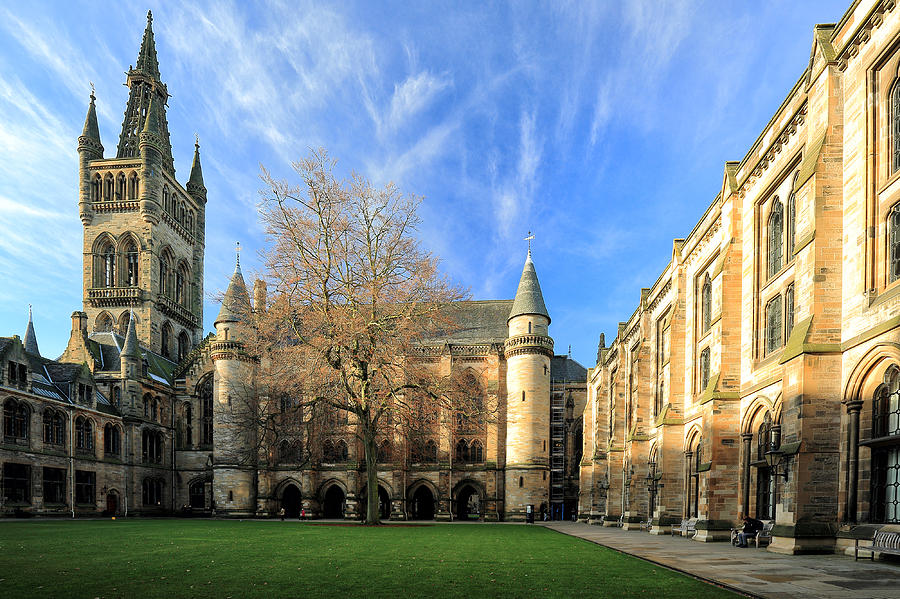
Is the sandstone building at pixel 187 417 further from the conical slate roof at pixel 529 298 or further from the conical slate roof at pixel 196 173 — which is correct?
the conical slate roof at pixel 196 173

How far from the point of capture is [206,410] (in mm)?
55062

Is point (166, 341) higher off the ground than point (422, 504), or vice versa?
point (166, 341)

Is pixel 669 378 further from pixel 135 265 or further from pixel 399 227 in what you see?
pixel 135 265

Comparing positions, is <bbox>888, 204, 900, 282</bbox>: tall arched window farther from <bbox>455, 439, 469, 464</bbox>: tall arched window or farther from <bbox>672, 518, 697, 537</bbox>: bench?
<bbox>455, 439, 469, 464</bbox>: tall arched window

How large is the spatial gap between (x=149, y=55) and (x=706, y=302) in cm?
6717

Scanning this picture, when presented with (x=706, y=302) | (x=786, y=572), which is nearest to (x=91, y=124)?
(x=706, y=302)

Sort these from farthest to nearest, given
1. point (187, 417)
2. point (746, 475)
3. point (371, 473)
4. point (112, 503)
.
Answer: point (187, 417) < point (112, 503) < point (371, 473) < point (746, 475)

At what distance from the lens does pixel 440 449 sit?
50531 mm

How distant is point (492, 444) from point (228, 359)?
21841mm

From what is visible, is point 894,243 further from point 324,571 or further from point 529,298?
point 529,298

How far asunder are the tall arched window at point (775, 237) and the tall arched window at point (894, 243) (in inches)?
240

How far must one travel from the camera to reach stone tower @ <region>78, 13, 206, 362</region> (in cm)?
5947

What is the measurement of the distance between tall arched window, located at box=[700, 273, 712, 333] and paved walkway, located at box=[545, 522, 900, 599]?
11060 mm

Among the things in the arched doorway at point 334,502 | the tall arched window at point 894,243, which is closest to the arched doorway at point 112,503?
the arched doorway at point 334,502
